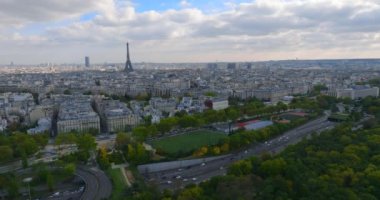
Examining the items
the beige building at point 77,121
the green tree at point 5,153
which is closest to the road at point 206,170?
the green tree at point 5,153

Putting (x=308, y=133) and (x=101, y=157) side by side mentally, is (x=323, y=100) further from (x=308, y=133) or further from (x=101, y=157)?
(x=101, y=157)

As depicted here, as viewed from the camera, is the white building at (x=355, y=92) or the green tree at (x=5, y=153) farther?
the white building at (x=355, y=92)

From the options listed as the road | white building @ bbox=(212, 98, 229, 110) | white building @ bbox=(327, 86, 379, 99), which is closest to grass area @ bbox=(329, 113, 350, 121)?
the road

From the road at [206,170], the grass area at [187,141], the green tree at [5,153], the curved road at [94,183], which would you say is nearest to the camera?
the curved road at [94,183]

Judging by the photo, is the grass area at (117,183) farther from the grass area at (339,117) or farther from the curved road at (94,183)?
the grass area at (339,117)

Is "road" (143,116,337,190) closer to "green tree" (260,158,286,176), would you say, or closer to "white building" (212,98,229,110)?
"green tree" (260,158,286,176)

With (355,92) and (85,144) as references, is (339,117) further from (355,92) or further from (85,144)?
(85,144)

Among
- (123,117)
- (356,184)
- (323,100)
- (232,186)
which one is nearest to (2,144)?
(123,117)
